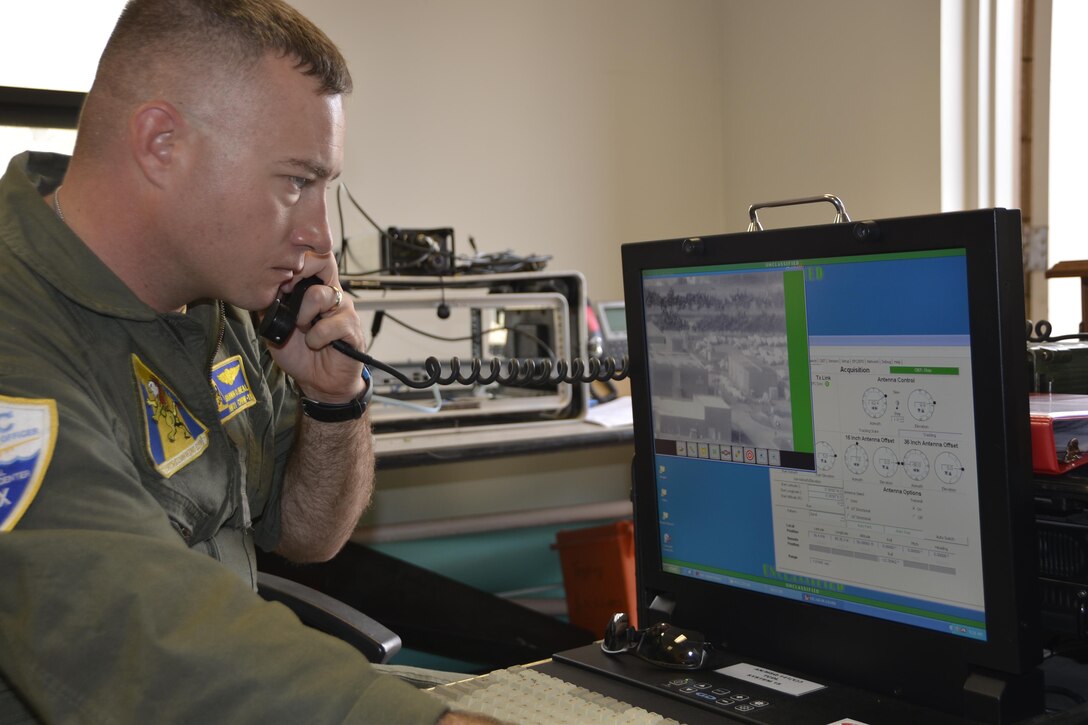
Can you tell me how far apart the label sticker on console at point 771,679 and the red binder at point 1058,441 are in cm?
24

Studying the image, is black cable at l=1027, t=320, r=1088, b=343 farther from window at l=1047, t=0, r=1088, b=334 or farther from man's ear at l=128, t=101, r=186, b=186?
window at l=1047, t=0, r=1088, b=334

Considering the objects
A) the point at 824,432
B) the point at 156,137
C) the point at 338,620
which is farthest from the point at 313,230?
the point at 824,432

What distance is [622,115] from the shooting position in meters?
3.28

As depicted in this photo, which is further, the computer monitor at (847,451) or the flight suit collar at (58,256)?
the flight suit collar at (58,256)

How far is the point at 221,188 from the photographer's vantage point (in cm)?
96

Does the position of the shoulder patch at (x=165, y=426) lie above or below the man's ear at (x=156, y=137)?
below

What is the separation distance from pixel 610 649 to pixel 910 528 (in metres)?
0.29

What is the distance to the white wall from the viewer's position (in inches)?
112

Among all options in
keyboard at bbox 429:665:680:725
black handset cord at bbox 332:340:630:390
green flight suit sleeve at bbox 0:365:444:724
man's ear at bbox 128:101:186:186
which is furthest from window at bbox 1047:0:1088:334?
green flight suit sleeve at bbox 0:365:444:724

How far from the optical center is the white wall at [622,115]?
283 centimetres

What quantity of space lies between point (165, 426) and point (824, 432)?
1.97 feet

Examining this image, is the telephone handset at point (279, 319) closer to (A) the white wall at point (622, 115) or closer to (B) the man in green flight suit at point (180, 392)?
(B) the man in green flight suit at point (180, 392)

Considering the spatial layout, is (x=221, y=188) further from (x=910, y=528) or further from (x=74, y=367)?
(x=910, y=528)

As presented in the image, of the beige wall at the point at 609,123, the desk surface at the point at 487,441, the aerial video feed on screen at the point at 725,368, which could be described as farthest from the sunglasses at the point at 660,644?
the beige wall at the point at 609,123
